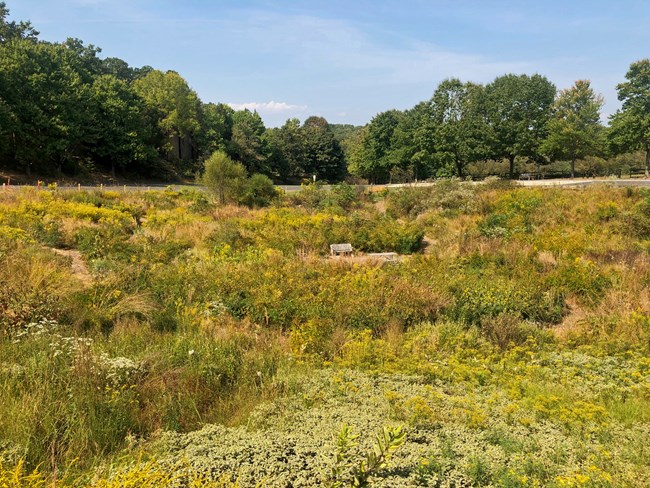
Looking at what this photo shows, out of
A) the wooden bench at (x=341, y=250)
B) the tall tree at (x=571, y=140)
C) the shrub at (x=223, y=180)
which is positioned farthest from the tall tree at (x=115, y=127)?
the tall tree at (x=571, y=140)

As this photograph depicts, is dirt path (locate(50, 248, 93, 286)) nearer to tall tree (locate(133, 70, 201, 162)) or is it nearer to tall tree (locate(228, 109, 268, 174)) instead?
tall tree (locate(133, 70, 201, 162))

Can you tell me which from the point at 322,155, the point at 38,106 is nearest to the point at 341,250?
the point at 38,106

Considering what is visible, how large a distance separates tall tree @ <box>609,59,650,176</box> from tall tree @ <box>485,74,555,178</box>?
573cm

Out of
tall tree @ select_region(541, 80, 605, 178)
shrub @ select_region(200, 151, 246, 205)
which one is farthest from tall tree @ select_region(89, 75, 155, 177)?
tall tree @ select_region(541, 80, 605, 178)

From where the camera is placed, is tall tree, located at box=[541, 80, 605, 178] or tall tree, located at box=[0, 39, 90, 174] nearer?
tall tree, located at box=[0, 39, 90, 174]

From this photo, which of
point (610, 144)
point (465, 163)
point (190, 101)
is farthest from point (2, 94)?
point (610, 144)

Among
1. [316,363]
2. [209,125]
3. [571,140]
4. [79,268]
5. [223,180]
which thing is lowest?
[316,363]

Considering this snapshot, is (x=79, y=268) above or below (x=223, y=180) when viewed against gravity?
below

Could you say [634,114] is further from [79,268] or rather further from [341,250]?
[79,268]

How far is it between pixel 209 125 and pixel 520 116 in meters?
36.3

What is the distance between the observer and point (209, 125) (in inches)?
2072

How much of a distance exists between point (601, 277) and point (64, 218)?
15.6m

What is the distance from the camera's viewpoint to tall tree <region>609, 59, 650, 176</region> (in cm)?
3494

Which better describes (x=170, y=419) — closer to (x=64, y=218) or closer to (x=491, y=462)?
(x=491, y=462)
